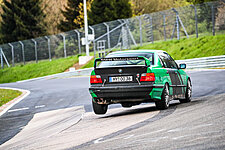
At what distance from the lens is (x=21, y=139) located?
334 inches

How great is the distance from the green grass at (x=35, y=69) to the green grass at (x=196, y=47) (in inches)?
370

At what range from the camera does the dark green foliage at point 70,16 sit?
216ft

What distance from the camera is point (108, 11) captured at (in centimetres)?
5484

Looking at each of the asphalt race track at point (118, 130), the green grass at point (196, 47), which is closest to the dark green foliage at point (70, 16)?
the green grass at point (196, 47)

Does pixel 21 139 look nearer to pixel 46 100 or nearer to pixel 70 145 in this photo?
pixel 70 145

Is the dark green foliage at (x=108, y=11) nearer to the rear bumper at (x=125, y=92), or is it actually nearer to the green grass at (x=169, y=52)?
the green grass at (x=169, y=52)

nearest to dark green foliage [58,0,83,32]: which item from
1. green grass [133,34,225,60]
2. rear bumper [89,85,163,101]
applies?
green grass [133,34,225,60]

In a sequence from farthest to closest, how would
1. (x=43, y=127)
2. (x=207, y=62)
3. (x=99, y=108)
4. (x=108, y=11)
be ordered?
1. (x=108, y=11)
2. (x=207, y=62)
3. (x=99, y=108)
4. (x=43, y=127)

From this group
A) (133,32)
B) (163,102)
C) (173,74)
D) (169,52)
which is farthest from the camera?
(133,32)

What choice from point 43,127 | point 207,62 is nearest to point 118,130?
point 43,127

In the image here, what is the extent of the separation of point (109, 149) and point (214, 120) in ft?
7.72

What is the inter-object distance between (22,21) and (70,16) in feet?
22.9

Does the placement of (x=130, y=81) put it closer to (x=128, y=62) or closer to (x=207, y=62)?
(x=128, y=62)

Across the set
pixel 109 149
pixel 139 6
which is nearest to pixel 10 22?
pixel 139 6
